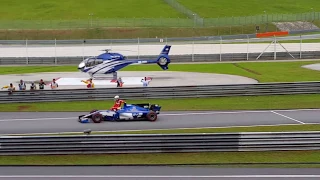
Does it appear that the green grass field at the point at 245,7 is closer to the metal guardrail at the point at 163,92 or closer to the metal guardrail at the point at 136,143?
the metal guardrail at the point at 163,92

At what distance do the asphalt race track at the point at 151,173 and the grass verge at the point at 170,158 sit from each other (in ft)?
1.83

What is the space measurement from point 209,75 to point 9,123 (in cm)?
1896

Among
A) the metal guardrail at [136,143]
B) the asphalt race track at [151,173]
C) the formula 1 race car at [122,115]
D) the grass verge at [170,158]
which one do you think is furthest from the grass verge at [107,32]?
the asphalt race track at [151,173]

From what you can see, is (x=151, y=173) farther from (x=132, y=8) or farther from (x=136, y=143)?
(x=132, y=8)

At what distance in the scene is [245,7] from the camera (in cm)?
10156

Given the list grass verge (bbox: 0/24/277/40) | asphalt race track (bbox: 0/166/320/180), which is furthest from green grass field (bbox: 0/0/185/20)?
asphalt race track (bbox: 0/166/320/180)

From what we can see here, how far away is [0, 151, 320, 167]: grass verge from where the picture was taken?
696 inches

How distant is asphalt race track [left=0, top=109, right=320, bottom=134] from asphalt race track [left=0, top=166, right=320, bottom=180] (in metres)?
5.38

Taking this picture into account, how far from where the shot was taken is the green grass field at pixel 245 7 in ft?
317

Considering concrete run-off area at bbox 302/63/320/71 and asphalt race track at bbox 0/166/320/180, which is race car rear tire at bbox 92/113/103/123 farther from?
concrete run-off area at bbox 302/63/320/71

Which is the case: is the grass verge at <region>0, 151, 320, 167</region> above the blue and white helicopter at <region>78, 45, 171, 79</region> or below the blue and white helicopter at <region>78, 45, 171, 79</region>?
below

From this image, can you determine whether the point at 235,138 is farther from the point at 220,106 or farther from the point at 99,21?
the point at 99,21

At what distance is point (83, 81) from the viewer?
36.7 metres

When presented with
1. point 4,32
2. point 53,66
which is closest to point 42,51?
point 53,66
